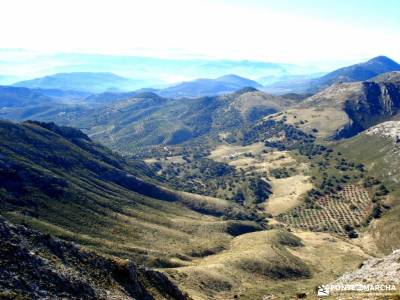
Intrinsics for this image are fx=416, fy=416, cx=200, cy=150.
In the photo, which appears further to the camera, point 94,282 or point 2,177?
point 2,177

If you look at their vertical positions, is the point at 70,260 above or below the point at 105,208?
above

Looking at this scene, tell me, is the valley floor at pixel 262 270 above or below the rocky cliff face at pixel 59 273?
below

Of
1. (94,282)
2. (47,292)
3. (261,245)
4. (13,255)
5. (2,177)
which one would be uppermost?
(13,255)

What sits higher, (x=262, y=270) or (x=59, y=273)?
(x=59, y=273)

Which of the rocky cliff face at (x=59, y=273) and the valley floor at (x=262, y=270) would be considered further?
the valley floor at (x=262, y=270)

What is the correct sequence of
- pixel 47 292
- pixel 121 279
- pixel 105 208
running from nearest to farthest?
1. pixel 47 292
2. pixel 121 279
3. pixel 105 208

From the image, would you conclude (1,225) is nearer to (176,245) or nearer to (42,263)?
(42,263)

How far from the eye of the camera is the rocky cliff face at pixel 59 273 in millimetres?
48156

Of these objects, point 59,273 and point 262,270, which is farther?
point 262,270

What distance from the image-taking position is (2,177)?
573 ft

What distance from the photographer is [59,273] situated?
54.3 meters

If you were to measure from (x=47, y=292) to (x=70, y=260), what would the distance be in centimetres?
1263

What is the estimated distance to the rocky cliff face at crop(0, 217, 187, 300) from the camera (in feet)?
158

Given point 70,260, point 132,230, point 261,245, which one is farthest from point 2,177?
point 70,260
